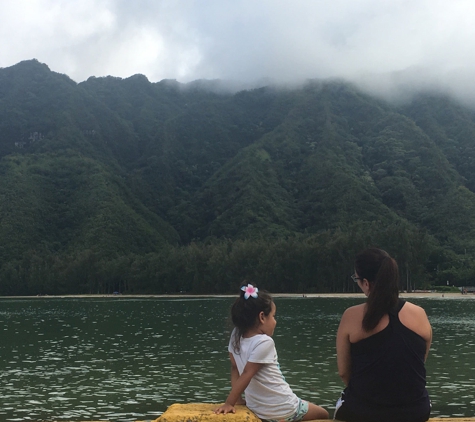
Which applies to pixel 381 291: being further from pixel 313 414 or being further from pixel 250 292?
pixel 313 414

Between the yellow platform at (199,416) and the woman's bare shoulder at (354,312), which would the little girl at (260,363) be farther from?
the woman's bare shoulder at (354,312)

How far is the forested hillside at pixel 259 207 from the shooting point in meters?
99.9

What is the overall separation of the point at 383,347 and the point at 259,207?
13383cm

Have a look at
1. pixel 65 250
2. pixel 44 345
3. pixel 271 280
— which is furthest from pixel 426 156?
pixel 44 345

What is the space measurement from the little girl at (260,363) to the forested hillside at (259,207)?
85.0m

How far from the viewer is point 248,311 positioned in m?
6.64

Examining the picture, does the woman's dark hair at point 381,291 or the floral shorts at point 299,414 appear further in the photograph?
the floral shorts at point 299,414

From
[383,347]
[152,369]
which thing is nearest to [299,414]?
[383,347]

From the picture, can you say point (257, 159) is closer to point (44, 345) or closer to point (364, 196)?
point (364, 196)

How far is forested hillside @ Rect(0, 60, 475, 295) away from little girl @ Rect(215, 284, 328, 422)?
279 ft

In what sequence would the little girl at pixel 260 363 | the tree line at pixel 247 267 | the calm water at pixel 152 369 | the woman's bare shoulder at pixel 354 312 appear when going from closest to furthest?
the woman's bare shoulder at pixel 354 312, the little girl at pixel 260 363, the calm water at pixel 152 369, the tree line at pixel 247 267

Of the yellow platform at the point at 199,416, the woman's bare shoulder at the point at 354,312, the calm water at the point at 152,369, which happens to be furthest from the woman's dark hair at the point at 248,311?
the calm water at the point at 152,369

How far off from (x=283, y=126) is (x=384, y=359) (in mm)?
177279

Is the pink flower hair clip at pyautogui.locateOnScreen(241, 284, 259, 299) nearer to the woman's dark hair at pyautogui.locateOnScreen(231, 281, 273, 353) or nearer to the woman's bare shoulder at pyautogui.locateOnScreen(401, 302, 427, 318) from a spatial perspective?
the woman's dark hair at pyautogui.locateOnScreen(231, 281, 273, 353)
